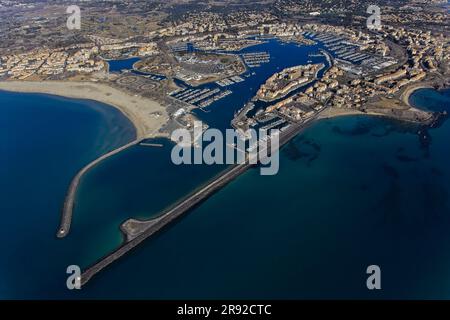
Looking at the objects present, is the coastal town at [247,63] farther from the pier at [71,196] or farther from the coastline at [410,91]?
the pier at [71,196]

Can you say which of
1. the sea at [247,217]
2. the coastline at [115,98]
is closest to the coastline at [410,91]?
the sea at [247,217]

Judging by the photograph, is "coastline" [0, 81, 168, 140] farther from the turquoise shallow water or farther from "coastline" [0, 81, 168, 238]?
the turquoise shallow water

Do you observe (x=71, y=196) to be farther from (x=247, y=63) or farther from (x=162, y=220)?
(x=247, y=63)

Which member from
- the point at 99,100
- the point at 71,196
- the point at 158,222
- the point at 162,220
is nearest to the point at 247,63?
the point at 99,100

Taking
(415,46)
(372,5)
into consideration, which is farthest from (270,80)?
(372,5)

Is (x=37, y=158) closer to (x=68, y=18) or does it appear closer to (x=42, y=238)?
(x=42, y=238)

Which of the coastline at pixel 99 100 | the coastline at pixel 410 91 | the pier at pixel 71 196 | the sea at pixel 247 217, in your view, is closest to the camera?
the sea at pixel 247 217

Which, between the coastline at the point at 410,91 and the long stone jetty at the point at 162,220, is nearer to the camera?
the long stone jetty at the point at 162,220
